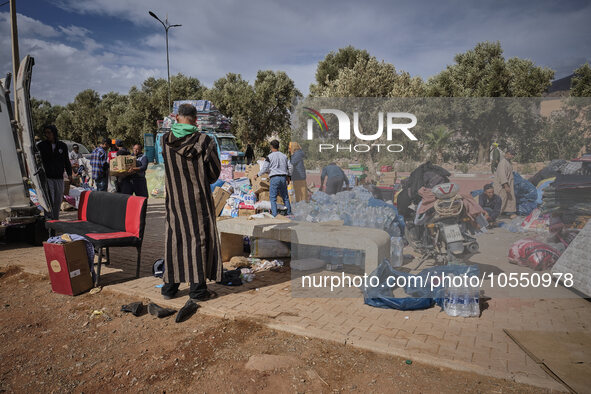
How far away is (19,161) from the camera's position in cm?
606

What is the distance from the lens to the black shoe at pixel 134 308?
11.7 ft

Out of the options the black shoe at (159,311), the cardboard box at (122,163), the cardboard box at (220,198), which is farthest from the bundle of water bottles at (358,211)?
the cardboard box at (122,163)

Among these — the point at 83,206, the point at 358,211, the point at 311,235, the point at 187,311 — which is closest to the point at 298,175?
the point at 358,211

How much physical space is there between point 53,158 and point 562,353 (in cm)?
776

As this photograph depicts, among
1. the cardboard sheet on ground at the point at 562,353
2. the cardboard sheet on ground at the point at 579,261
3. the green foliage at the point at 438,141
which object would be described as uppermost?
the green foliage at the point at 438,141

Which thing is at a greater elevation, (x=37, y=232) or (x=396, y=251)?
(x=37, y=232)

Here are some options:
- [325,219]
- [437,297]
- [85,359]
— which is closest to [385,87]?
[325,219]

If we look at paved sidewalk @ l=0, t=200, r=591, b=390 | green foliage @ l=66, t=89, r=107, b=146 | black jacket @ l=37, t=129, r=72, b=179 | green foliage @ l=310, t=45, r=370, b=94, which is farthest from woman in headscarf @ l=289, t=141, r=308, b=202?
green foliage @ l=66, t=89, r=107, b=146

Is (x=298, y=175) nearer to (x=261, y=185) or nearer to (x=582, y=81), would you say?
(x=261, y=185)

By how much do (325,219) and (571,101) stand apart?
3.18 meters

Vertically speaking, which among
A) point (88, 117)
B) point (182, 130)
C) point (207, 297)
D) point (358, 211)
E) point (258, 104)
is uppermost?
point (88, 117)

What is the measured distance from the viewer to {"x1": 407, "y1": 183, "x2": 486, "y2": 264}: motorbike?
430 cm

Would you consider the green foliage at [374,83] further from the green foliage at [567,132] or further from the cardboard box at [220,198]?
the green foliage at [567,132]

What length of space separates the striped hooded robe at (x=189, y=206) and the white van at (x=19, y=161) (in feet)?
12.0
